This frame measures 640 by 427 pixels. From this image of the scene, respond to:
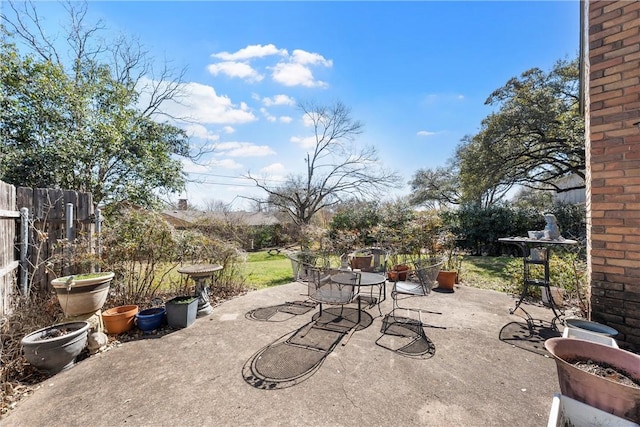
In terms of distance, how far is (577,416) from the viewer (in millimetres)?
1562

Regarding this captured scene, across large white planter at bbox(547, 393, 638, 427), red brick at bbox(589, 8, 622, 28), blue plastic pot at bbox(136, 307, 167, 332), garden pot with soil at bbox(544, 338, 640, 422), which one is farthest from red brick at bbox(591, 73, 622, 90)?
blue plastic pot at bbox(136, 307, 167, 332)

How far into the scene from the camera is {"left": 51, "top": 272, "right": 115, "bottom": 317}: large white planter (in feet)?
9.62

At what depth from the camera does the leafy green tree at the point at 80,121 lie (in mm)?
5836

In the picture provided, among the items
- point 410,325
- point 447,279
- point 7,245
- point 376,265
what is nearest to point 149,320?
point 7,245

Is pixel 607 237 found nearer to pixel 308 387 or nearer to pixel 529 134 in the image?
pixel 308 387

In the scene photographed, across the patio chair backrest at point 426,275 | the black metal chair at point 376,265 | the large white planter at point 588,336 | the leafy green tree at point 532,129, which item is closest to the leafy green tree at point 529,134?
the leafy green tree at point 532,129

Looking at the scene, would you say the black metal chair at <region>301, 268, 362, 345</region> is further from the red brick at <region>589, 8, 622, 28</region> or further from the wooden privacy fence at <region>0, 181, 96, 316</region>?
the red brick at <region>589, 8, 622, 28</region>

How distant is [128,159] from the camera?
7250 millimetres

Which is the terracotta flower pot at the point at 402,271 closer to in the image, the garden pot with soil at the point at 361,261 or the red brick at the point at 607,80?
the garden pot with soil at the point at 361,261

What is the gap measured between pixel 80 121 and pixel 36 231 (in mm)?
4559

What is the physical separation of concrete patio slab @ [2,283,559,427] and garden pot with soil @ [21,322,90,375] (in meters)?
0.13

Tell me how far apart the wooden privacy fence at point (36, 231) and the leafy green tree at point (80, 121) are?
11.3 ft

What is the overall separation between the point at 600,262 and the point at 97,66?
1196 cm

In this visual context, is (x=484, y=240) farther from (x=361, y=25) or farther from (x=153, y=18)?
(x=153, y=18)
